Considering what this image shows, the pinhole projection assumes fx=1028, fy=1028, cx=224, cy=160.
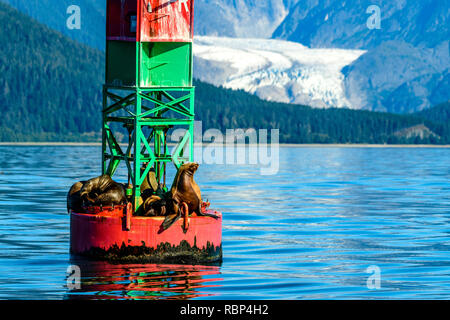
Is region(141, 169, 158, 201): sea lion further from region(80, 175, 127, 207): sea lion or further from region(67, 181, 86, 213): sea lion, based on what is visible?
region(67, 181, 86, 213): sea lion

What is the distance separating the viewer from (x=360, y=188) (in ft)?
371

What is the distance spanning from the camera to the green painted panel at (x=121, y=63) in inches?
1684

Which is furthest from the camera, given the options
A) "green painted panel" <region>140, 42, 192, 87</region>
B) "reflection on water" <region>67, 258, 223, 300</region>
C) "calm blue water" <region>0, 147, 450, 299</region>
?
"green painted panel" <region>140, 42, 192, 87</region>

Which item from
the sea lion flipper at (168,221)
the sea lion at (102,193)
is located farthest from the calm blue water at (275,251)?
the sea lion at (102,193)

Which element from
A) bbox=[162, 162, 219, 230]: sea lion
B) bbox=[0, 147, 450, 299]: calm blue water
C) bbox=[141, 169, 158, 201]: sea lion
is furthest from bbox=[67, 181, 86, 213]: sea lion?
bbox=[162, 162, 219, 230]: sea lion

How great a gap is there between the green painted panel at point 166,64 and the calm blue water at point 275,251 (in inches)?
Result: 308

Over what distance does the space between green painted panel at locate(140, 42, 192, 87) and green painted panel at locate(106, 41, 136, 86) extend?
62cm

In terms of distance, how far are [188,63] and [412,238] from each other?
20.6 metres

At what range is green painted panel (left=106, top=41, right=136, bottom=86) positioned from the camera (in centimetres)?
4278

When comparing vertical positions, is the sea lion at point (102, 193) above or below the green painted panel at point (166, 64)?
below

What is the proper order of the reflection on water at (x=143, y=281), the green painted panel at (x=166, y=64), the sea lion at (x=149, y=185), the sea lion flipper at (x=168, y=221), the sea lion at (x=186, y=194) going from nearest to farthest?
the reflection on water at (x=143, y=281)
the sea lion flipper at (x=168, y=221)
the sea lion at (x=186, y=194)
the green painted panel at (x=166, y=64)
the sea lion at (x=149, y=185)

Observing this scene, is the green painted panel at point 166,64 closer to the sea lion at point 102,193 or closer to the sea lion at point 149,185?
the sea lion at point 149,185

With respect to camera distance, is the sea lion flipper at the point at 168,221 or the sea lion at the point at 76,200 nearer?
the sea lion flipper at the point at 168,221

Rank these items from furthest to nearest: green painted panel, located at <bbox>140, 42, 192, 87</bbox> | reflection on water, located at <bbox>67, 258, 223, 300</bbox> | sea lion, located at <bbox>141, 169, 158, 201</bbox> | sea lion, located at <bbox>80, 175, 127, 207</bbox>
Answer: sea lion, located at <bbox>141, 169, 158, 201</bbox> < green painted panel, located at <bbox>140, 42, 192, 87</bbox> < sea lion, located at <bbox>80, 175, 127, 207</bbox> < reflection on water, located at <bbox>67, 258, 223, 300</bbox>
